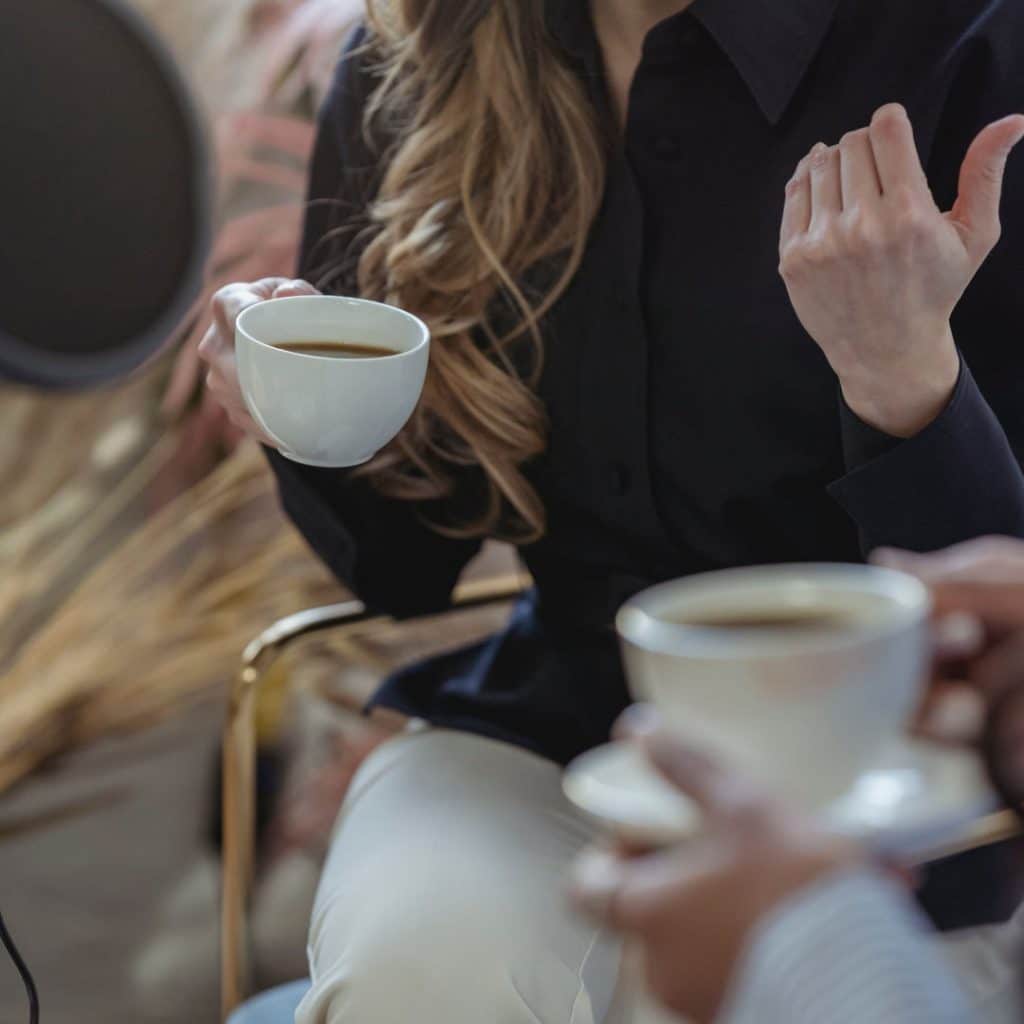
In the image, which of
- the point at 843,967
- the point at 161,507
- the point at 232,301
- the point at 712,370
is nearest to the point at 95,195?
the point at 232,301

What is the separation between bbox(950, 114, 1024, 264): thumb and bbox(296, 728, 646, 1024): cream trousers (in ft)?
1.59

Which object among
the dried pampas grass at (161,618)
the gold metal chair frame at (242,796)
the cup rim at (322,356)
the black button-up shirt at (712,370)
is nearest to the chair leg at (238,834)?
the gold metal chair frame at (242,796)

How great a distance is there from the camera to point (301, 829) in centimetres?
186

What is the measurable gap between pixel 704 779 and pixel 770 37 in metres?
0.68

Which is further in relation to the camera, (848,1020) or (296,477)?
(296,477)

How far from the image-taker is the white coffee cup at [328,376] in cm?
92

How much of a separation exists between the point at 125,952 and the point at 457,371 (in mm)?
954

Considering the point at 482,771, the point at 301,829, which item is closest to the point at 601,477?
the point at 482,771

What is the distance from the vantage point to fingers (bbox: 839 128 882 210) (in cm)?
88

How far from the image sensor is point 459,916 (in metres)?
0.99

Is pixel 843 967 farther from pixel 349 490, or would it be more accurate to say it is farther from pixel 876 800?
pixel 349 490

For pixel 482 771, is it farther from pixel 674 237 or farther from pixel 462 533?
pixel 674 237

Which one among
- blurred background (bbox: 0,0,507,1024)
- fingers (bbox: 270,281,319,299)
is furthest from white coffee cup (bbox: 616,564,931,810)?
blurred background (bbox: 0,0,507,1024)

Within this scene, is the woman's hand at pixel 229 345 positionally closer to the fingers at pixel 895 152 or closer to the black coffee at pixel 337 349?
the black coffee at pixel 337 349
